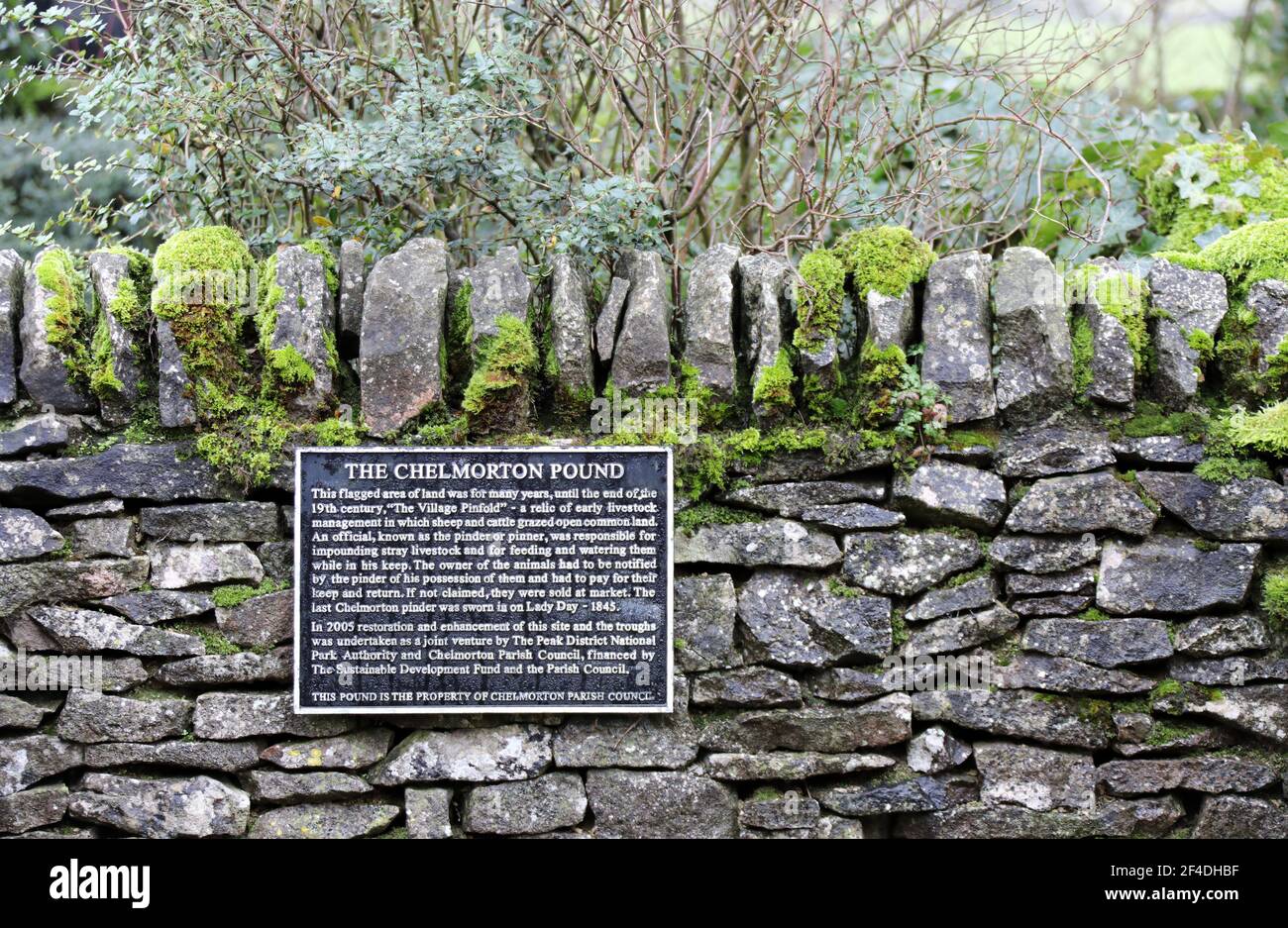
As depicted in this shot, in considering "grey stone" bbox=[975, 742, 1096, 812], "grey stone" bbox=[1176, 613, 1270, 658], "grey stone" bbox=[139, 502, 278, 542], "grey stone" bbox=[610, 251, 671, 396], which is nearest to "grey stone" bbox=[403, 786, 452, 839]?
"grey stone" bbox=[139, 502, 278, 542]

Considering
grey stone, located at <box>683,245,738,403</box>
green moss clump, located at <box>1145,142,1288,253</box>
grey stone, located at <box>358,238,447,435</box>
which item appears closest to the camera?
grey stone, located at <box>358,238,447,435</box>

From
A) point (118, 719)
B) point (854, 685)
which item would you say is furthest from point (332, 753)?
point (854, 685)

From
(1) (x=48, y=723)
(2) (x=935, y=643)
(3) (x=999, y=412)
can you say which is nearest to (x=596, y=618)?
(2) (x=935, y=643)

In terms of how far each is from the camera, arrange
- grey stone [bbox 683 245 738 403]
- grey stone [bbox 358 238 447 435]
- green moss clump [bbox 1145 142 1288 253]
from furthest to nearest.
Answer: green moss clump [bbox 1145 142 1288 253], grey stone [bbox 683 245 738 403], grey stone [bbox 358 238 447 435]

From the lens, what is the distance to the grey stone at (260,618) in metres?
4.37

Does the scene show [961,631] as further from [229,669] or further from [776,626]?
[229,669]

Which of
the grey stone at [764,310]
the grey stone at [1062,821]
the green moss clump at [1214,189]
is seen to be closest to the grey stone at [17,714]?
the grey stone at [764,310]

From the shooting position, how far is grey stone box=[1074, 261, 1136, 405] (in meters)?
4.34

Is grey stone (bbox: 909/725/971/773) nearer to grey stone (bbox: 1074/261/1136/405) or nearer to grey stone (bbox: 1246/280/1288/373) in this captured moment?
grey stone (bbox: 1074/261/1136/405)

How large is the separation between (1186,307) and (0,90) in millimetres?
5328

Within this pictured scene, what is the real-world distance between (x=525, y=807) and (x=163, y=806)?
1387 millimetres

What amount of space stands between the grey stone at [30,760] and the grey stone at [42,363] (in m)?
1.29

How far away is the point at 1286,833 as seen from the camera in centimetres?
435

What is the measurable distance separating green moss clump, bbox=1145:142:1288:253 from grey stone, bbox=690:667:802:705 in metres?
3.10
